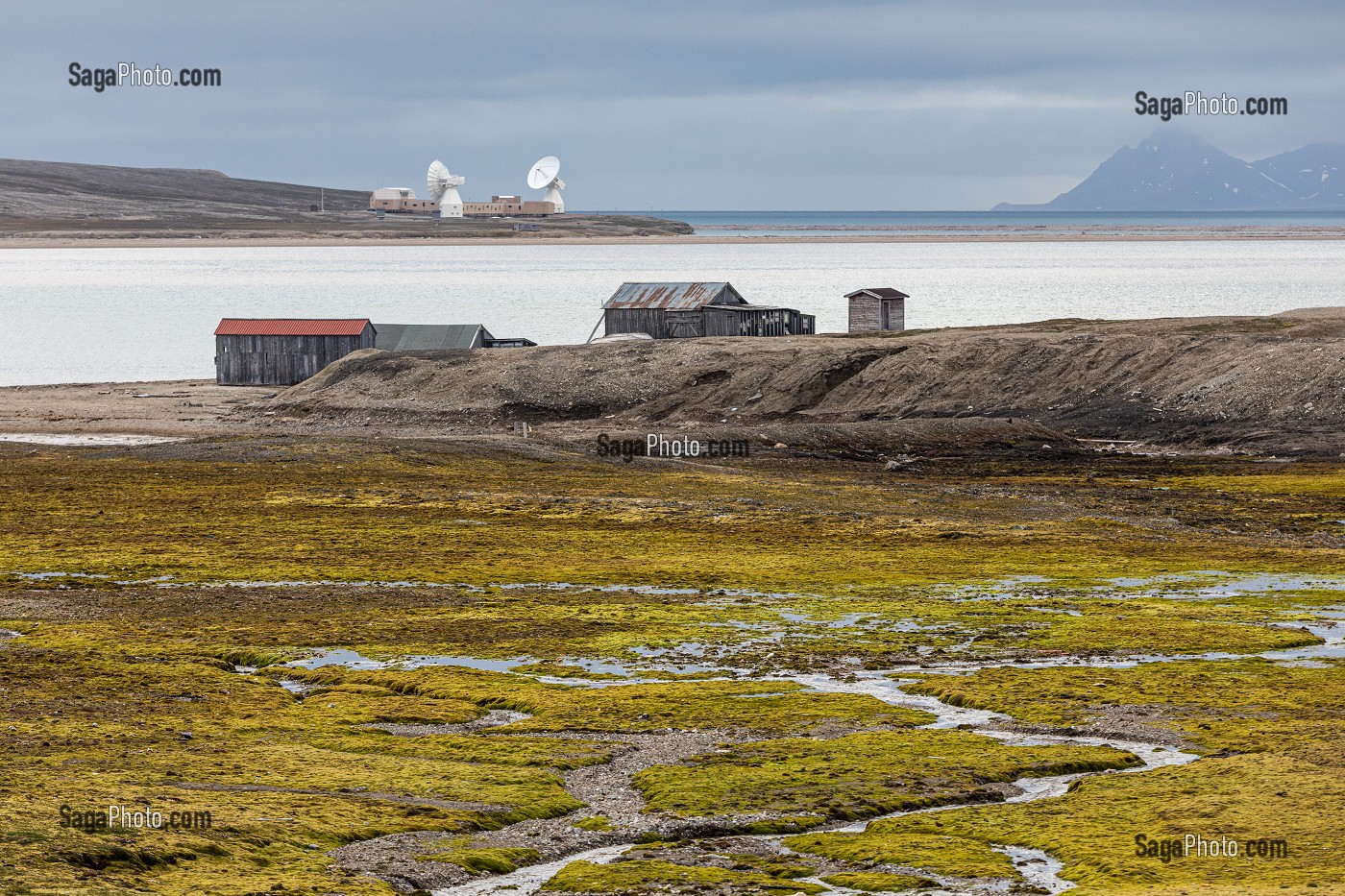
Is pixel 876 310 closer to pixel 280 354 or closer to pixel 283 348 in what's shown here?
pixel 283 348

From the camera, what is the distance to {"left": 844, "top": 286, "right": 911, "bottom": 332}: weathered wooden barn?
103m

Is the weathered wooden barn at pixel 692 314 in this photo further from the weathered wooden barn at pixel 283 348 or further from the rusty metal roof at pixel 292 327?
the weathered wooden barn at pixel 283 348

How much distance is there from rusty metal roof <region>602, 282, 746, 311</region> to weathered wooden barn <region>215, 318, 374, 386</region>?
1698cm

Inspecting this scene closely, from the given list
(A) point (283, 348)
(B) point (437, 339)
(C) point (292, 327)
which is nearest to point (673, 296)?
(B) point (437, 339)

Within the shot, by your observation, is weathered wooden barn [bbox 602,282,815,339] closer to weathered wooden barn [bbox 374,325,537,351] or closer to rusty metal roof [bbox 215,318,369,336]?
weathered wooden barn [bbox 374,325,537,351]

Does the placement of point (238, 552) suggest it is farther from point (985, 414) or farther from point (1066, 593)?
point (985, 414)

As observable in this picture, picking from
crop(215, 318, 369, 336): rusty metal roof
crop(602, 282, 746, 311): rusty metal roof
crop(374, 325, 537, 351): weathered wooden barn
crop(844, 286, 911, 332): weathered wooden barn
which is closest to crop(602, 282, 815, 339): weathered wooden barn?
crop(602, 282, 746, 311): rusty metal roof

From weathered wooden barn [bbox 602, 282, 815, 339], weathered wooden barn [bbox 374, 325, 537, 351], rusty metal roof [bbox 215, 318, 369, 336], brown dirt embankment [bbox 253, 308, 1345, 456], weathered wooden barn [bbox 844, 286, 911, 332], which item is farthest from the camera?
weathered wooden barn [bbox 844, 286, 911, 332]

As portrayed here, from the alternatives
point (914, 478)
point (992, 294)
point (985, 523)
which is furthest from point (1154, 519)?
point (992, 294)

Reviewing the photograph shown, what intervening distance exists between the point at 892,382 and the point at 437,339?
31.3 metres

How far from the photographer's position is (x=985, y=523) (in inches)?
2024

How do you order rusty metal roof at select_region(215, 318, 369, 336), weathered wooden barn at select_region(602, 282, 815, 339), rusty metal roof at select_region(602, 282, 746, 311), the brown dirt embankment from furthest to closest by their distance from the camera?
rusty metal roof at select_region(602, 282, 746, 311)
weathered wooden barn at select_region(602, 282, 815, 339)
rusty metal roof at select_region(215, 318, 369, 336)
the brown dirt embankment

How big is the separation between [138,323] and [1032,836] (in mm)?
144826

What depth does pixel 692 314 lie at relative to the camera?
99.0 metres
